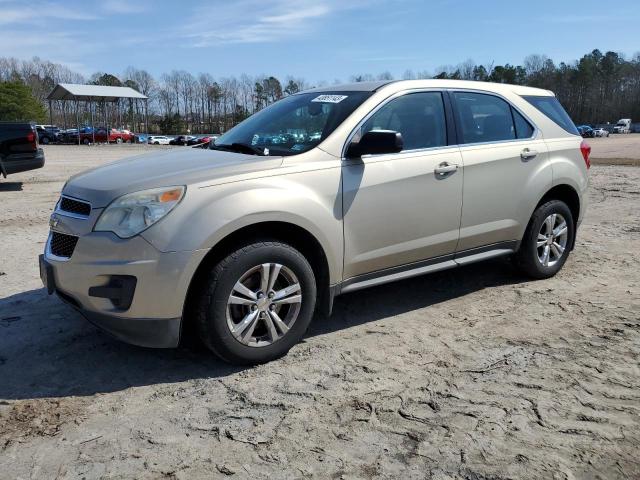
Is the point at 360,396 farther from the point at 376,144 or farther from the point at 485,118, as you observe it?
the point at 485,118

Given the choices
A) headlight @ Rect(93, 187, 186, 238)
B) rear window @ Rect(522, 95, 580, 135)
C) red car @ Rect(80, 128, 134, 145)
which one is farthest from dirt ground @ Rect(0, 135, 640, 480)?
red car @ Rect(80, 128, 134, 145)

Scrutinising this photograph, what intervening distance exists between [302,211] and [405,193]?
93 centimetres

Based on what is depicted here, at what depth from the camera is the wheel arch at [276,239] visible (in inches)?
134

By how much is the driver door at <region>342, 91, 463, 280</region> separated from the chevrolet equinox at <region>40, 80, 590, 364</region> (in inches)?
0.4

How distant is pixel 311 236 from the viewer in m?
3.74

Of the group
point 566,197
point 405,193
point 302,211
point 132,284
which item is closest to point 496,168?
point 405,193

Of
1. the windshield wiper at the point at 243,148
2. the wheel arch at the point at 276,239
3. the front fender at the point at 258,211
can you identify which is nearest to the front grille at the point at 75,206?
the front fender at the point at 258,211

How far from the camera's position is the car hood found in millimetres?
3342

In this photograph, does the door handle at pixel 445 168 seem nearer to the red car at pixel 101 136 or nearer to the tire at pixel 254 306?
the tire at pixel 254 306

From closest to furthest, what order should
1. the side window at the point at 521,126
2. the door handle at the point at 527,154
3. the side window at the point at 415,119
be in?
the side window at the point at 415,119 < the door handle at the point at 527,154 < the side window at the point at 521,126

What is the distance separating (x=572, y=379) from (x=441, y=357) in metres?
0.81

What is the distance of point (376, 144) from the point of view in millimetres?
3826

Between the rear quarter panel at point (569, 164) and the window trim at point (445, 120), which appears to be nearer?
the window trim at point (445, 120)

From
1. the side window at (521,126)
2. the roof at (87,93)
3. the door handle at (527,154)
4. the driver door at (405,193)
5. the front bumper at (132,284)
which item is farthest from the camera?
the roof at (87,93)
